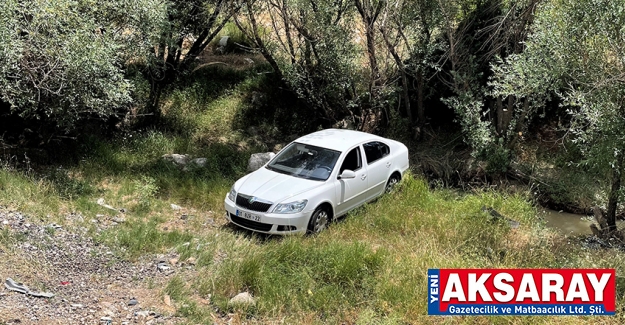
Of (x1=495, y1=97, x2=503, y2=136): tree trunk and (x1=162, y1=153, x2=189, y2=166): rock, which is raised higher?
(x1=495, y1=97, x2=503, y2=136): tree trunk

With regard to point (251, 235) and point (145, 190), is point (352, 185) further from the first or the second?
point (145, 190)

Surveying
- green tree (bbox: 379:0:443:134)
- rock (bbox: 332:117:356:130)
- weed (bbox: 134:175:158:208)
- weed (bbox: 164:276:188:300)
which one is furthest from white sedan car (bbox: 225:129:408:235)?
rock (bbox: 332:117:356:130)

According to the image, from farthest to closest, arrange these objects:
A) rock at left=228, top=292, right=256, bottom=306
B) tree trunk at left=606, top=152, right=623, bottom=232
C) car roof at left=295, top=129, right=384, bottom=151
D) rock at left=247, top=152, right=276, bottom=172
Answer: rock at left=247, top=152, right=276, bottom=172, car roof at left=295, top=129, right=384, bottom=151, tree trunk at left=606, top=152, right=623, bottom=232, rock at left=228, top=292, right=256, bottom=306

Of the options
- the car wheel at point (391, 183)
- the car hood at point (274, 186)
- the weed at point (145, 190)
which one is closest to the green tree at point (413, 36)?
the car wheel at point (391, 183)

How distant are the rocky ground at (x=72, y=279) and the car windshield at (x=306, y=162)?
2.77 m

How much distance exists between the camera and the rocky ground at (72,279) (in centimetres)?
610

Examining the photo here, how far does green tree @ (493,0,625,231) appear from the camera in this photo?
8.04m

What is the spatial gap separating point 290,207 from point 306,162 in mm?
1345

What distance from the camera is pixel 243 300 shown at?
6.70 metres

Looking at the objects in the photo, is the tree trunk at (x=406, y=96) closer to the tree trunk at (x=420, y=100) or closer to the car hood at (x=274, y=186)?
the tree trunk at (x=420, y=100)

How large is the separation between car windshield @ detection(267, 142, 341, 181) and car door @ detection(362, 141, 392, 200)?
837 millimetres

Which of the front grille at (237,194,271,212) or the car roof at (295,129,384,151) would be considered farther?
the car roof at (295,129,384,151)

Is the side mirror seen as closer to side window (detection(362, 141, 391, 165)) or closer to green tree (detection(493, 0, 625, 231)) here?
side window (detection(362, 141, 391, 165))

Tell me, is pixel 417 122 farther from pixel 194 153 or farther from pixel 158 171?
pixel 158 171
